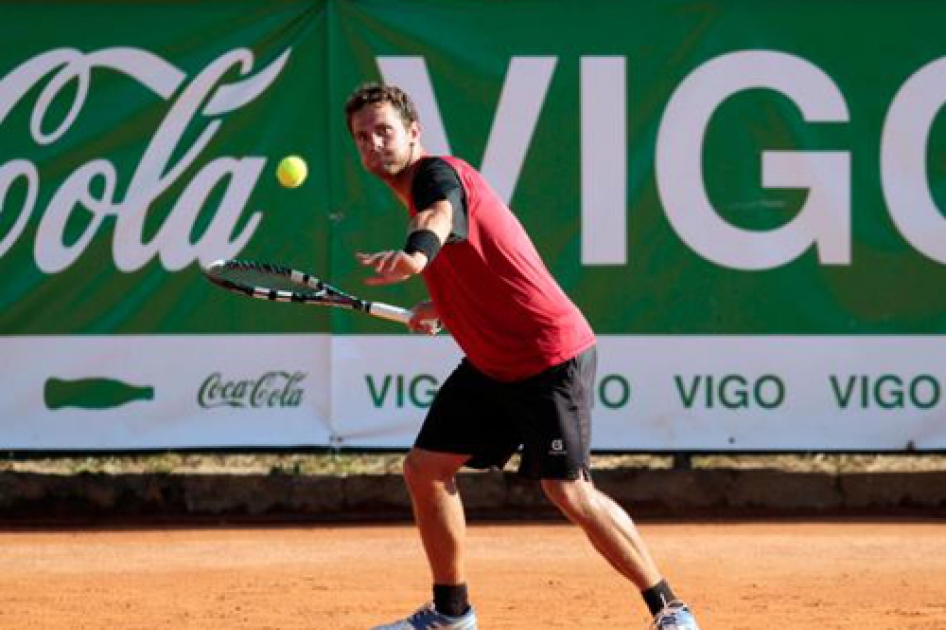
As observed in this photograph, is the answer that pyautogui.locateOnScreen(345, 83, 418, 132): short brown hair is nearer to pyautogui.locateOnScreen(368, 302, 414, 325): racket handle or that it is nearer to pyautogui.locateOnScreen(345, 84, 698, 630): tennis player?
pyautogui.locateOnScreen(345, 84, 698, 630): tennis player

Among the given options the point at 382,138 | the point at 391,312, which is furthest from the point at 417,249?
the point at 391,312

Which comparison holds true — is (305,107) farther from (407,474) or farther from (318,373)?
(407,474)

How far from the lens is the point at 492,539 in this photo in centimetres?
849

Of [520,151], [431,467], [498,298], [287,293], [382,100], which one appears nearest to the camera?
[382,100]

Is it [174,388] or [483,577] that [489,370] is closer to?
[483,577]

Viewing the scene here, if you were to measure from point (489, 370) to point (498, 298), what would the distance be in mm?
278

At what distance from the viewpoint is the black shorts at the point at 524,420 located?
5422mm

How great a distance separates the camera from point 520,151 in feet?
29.0

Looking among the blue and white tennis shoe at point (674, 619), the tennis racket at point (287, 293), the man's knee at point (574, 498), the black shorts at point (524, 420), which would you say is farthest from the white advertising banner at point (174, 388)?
the blue and white tennis shoe at point (674, 619)

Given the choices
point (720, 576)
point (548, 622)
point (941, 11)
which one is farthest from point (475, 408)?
point (941, 11)

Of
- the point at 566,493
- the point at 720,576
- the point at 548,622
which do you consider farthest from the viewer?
the point at 720,576

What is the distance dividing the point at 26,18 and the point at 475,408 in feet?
14.1

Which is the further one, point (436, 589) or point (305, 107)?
point (305, 107)

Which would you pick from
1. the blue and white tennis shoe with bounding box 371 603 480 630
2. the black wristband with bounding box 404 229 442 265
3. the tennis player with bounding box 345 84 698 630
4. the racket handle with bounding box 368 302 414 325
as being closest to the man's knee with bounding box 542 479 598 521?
the tennis player with bounding box 345 84 698 630
